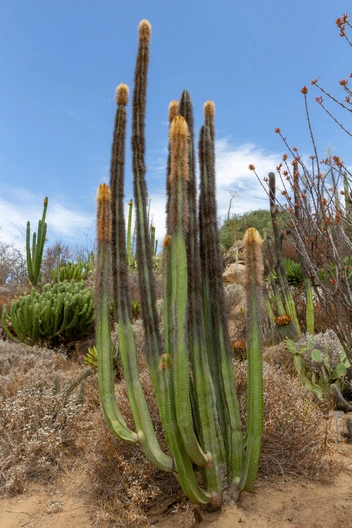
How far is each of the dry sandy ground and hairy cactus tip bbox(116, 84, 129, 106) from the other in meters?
3.00

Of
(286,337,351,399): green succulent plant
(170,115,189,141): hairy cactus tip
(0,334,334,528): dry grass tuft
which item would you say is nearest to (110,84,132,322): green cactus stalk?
(170,115,189,141): hairy cactus tip

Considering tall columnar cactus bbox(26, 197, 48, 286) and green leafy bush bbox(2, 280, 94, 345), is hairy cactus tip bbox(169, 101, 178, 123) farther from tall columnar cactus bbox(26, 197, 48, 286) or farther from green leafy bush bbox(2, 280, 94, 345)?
tall columnar cactus bbox(26, 197, 48, 286)

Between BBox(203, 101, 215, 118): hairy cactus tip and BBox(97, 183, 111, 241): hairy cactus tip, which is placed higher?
BBox(203, 101, 215, 118): hairy cactus tip

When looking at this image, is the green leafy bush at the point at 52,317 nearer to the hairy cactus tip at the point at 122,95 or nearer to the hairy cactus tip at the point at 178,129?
the hairy cactus tip at the point at 122,95

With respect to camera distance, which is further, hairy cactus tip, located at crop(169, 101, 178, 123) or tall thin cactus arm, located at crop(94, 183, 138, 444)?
hairy cactus tip, located at crop(169, 101, 178, 123)

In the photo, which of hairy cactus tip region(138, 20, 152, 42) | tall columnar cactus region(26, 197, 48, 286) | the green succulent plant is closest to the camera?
hairy cactus tip region(138, 20, 152, 42)

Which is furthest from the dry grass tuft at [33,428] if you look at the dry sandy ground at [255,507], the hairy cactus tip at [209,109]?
the hairy cactus tip at [209,109]

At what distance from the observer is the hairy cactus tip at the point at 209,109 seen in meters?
3.72

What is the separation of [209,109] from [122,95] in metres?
0.70

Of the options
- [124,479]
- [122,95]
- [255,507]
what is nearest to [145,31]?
[122,95]

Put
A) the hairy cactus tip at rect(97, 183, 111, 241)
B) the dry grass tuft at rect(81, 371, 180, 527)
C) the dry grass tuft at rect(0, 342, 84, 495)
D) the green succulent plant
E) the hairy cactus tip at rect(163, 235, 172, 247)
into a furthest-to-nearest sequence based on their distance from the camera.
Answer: the green succulent plant → the dry grass tuft at rect(0, 342, 84, 495) → the hairy cactus tip at rect(97, 183, 111, 241) → the dry grass tuft at rect(81, 371, 180, 527) → the hairy cactus tip at rect(163, 235, 172, 247)

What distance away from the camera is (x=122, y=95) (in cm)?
373

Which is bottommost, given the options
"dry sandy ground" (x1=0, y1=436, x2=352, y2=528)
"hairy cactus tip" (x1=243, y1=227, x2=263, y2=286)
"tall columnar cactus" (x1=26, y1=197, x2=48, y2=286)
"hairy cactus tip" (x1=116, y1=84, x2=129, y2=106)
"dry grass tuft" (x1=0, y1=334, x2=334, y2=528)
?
"dry sandy ground" (x1=0, y1=436, x2=352, y2=528)

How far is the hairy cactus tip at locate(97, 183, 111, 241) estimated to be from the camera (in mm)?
3234
